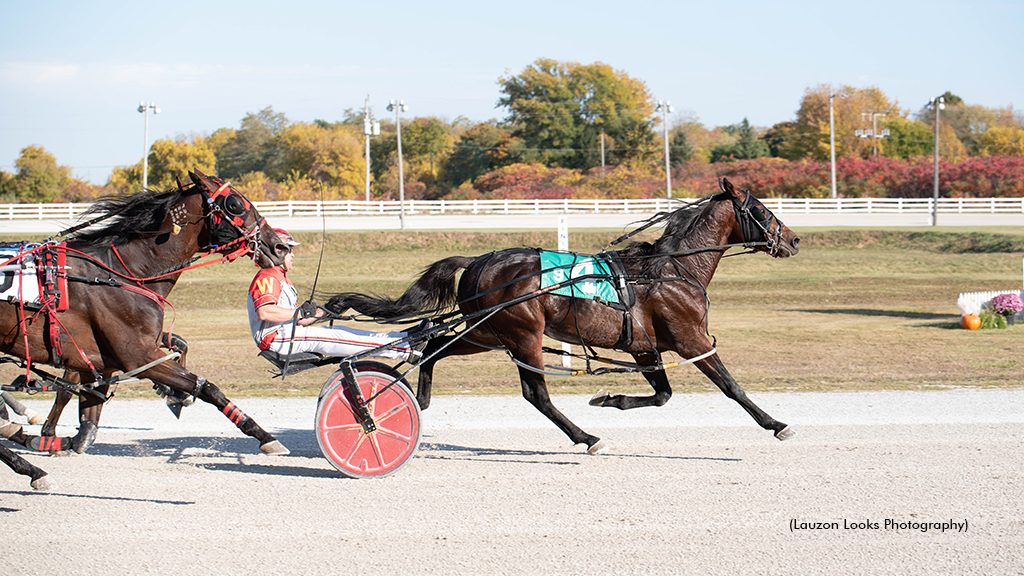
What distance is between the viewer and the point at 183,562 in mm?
3854

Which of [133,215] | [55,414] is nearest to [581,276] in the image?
[133,215]

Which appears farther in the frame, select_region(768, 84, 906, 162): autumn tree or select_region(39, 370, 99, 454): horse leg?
select_region(768, 84, 906, 162): autumn tree

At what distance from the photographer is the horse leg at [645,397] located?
604cm

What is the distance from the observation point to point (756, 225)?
6.20m

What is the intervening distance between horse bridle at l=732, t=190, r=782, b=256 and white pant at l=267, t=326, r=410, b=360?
8.69 ft

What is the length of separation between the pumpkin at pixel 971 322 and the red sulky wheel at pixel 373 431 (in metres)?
10.6

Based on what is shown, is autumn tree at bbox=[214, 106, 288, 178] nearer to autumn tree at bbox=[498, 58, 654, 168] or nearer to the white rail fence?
autumn tree at bbox=[498, 58, 654, 168]

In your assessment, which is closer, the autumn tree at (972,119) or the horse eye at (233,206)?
the horse eye at (233,206)

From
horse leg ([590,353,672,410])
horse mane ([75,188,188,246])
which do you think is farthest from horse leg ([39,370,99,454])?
horse leg ([590,353,672,410])

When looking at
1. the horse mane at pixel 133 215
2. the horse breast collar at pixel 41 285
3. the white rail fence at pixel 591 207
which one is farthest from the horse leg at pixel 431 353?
the white rail fence at pixel 591 207

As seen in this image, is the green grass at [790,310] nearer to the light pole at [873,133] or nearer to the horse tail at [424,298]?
the horse tail at [424,298]

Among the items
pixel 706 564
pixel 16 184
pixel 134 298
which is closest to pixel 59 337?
pixel 134 298

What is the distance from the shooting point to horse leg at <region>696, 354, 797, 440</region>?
18.8ft

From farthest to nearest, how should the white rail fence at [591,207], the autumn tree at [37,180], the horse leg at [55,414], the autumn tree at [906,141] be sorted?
the autumn tree at [906,141], the autumn tree at [37,180], the white rail fence at [591,207], the horse leg at [55,414]
